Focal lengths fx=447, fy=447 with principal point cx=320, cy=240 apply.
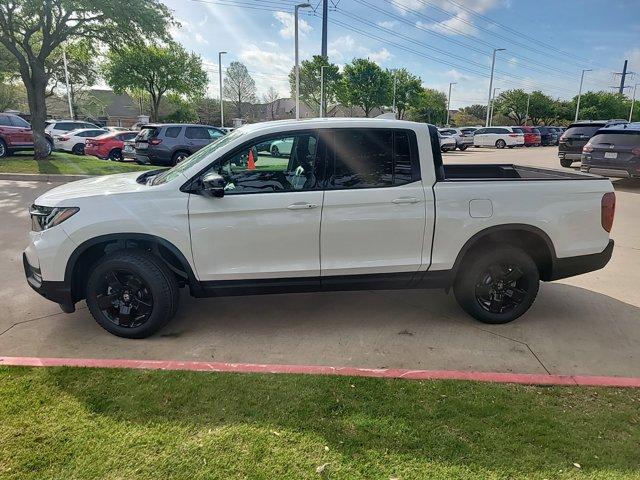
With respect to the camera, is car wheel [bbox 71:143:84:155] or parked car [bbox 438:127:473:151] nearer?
car wheel [bbox 71:143:84:155]

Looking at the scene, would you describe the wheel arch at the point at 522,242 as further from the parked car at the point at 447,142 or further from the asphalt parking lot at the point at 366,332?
the parked car at the point at 447,142

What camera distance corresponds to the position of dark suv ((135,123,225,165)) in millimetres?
14977

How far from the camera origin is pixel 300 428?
268 centimetres

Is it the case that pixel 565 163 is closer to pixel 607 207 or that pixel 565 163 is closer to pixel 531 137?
pixel 607 207

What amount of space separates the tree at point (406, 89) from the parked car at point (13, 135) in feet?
154

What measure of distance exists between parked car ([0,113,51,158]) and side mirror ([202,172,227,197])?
50.9 ft

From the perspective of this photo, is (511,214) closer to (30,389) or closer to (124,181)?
(124,181)

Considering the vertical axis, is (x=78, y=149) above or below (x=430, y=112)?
below

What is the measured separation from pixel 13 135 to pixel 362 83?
133ft

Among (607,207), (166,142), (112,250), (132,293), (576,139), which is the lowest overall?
(132,293)

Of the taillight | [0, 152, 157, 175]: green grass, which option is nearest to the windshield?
the taillight

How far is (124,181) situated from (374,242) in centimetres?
237

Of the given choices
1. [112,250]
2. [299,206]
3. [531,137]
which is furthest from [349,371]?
[531,137]

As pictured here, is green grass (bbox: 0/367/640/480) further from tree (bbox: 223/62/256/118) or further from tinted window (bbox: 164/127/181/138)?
tree (bbox: 223/62/256/118)
